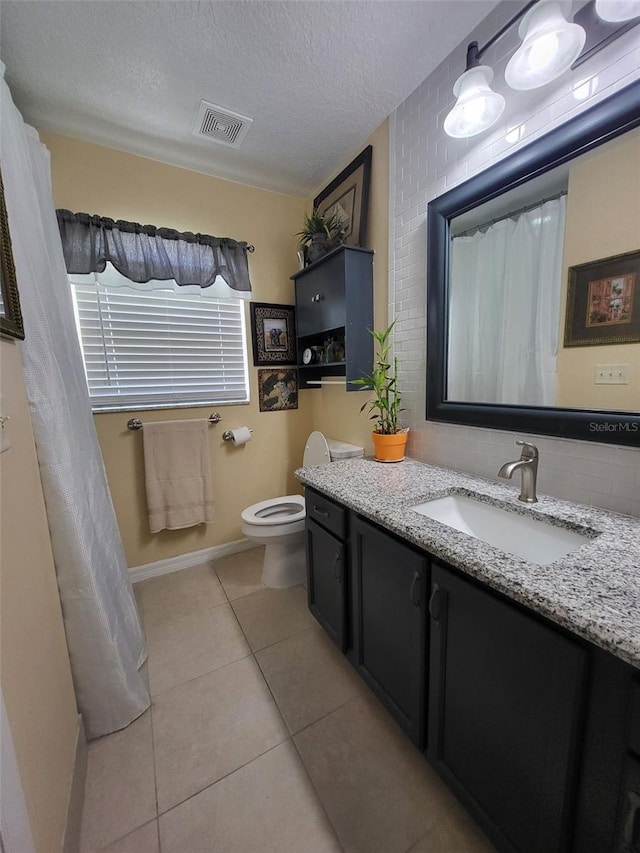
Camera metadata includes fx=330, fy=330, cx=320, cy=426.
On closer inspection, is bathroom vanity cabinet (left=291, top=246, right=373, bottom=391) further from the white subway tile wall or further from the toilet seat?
the toilet seat

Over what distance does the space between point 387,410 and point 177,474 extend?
1.41 metres

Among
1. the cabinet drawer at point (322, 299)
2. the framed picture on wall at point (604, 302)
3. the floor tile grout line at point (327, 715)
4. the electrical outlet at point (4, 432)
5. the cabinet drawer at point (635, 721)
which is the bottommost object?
the floor tile grout line at point (327, 715)

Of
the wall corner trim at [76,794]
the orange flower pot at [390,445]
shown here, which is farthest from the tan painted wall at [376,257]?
the wall corner trim at [76,794]

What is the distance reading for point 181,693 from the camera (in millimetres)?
1391

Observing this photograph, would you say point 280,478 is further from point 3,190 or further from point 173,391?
point 3,190

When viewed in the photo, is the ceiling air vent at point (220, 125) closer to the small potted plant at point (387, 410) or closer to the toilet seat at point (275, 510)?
the small potted plant at point (387, 410)

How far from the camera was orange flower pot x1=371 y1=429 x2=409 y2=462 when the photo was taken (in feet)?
5.41

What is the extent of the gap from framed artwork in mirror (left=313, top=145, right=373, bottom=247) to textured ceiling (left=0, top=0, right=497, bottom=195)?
13 centimetres

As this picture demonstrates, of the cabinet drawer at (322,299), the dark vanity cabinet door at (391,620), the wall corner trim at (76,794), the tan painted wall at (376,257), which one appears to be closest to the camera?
the wall corner trim at (76,794)

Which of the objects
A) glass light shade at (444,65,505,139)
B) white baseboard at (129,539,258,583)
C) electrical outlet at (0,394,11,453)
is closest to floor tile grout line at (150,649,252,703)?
white baseboard at (129,539,258,583)

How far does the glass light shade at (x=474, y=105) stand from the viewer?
1.12m

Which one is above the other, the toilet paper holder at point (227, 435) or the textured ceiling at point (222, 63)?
the textured ceiling at point (222, 63)

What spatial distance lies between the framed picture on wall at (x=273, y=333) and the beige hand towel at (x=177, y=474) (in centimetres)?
67

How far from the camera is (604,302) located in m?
0.99
